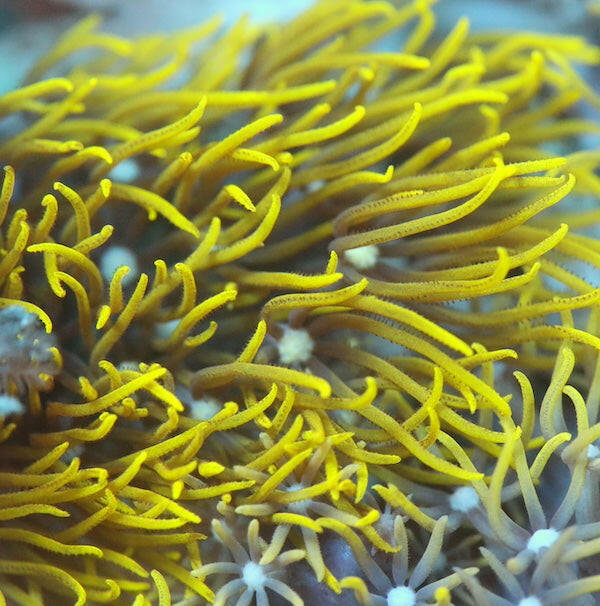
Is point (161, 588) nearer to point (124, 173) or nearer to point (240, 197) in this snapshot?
point (240, 197)

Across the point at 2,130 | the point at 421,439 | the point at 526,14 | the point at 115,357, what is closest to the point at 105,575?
the point at 115,357

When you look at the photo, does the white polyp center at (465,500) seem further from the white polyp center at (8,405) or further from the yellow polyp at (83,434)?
the white polyp center at (8,405)

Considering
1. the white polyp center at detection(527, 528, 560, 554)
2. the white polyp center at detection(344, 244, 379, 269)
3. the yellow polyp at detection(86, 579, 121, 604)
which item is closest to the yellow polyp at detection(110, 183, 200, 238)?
the white polyp center at detection(344, 244, 379, 269)

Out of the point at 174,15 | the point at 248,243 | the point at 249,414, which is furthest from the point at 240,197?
the point at 174,15

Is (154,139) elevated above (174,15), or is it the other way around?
(174,15)

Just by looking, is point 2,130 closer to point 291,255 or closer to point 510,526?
point 291,255

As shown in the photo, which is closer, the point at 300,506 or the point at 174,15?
the point at 300,506
